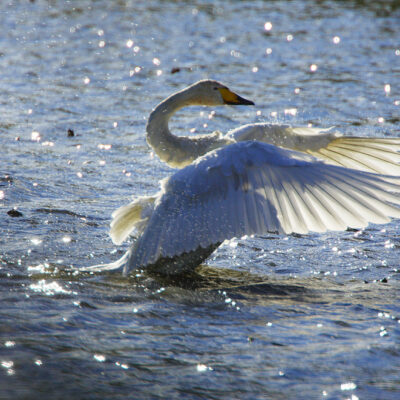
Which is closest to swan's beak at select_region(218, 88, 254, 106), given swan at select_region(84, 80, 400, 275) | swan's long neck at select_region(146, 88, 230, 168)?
swan's long neck at select_region(146, 88, 230, 168)

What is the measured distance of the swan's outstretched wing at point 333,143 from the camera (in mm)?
6480

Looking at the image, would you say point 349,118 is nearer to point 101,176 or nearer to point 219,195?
point 101,176

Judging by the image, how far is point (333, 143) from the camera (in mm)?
6723

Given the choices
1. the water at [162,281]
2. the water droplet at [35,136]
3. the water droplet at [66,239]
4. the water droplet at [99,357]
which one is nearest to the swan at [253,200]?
the water at [162,281]

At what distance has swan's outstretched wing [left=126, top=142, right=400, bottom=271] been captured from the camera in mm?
5441

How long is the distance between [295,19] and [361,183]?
1630cm

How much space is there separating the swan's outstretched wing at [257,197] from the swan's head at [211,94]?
1.53 metres

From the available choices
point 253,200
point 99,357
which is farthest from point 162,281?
point 99,357

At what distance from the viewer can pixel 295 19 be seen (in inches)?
819

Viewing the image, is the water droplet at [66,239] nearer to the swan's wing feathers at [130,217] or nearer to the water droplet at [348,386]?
the swan's wing feathers at [130,217]

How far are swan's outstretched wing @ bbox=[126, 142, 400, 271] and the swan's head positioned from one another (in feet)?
5.03

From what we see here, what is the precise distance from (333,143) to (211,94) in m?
1.35

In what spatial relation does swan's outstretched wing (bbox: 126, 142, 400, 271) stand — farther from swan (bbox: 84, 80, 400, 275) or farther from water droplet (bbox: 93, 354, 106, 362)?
water droplet (bbox: 93, 354, 106, 362)

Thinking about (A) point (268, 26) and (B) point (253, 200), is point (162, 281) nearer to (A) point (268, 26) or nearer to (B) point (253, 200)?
(B) point (253, 200)
